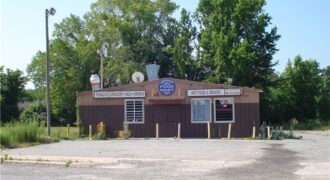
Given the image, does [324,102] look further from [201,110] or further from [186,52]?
[201,110]

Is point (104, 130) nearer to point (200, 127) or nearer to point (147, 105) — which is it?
point (147, 105)

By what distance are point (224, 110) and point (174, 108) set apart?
→ 3.02 meters

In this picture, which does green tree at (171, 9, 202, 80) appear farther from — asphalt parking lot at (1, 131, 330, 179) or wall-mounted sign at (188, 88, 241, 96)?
asphalt parking lot at (1, 131, 330, 179)

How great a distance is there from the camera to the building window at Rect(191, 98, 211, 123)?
3055cm

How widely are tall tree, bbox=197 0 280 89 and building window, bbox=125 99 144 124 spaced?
18685 millimetres

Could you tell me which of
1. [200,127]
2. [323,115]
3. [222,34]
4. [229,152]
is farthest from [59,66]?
[229,152]

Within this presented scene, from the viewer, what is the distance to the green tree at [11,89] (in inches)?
2271

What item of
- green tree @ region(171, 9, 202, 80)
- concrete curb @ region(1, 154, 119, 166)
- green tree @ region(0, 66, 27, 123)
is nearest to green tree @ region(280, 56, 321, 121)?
green tree @ region(171, 9, 202, 80)

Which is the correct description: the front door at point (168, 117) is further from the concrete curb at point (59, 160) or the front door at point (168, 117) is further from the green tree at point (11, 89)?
the green tree at point (11, 89)

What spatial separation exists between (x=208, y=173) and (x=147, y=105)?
1755cm

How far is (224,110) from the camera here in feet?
99.8

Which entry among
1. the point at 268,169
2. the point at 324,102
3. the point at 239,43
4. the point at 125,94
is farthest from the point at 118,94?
the point at 324,102

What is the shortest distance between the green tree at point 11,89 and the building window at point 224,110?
33.3m

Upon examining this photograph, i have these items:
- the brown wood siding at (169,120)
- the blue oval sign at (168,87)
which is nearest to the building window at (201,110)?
the brown wood siding at (169,120)
